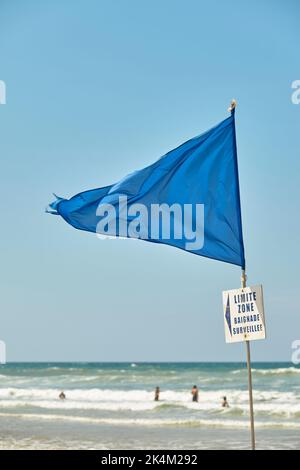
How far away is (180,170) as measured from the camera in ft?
31.9

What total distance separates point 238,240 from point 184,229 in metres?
0.81

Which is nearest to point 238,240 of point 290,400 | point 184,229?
point 184,229

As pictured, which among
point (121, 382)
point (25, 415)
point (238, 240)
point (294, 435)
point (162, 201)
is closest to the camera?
point (238, 240)

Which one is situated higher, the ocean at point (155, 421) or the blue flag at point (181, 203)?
the blue flag at point (181, 203)

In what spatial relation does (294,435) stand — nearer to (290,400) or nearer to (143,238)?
(143,238)

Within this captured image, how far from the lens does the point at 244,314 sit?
789cm

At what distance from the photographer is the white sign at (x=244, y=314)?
7703 millimetres
